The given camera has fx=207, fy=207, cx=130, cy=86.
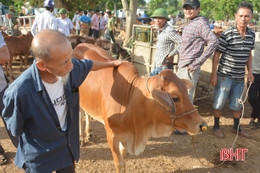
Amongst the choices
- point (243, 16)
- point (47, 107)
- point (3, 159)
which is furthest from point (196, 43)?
point (3, 159)

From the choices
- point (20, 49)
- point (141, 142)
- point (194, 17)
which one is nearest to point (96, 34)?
point (20, 49)

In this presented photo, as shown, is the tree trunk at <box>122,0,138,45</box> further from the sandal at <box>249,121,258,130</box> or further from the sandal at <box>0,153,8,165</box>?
the sandal at <box>0,153,8,165</box>

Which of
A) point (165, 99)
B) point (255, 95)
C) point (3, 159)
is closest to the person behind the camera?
point (165, 99)

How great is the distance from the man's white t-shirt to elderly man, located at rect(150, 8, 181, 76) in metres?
2.35

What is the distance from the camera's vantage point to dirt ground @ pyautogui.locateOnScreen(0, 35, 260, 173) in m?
3.12

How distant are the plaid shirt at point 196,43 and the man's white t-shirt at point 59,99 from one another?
2356 mm

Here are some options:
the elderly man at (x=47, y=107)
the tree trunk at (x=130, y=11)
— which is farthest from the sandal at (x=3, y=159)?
the tree trunk at (x=130, y=11)

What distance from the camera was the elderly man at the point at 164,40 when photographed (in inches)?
139

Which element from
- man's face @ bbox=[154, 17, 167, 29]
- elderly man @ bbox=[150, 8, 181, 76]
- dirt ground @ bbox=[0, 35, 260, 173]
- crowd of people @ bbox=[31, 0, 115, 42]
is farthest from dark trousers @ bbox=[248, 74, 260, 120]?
crowd of people @ bbox=[31, 0, 115, 42]

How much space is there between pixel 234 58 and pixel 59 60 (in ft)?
10.2

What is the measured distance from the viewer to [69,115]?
5.80 feet

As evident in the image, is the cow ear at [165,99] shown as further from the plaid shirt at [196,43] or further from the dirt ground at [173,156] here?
the plaid shirt at [196,43]

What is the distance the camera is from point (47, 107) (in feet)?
5.13

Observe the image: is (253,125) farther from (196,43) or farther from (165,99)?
(165,99)
